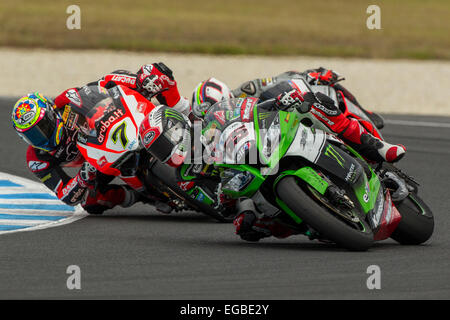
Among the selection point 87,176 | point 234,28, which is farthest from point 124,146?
point 234,28

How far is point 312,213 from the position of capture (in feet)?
22.7

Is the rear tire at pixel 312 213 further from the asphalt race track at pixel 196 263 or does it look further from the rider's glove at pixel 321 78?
the rider's glove at pixel 321 78

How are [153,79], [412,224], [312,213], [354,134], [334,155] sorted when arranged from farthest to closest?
[153,79] < [354,134] < [412,224] < [334,155] < [312,213]

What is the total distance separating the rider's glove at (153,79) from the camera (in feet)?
32.0

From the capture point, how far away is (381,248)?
7695 millimetres

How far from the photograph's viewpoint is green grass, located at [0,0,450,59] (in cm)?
2664

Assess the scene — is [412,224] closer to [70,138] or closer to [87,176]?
[87,176]

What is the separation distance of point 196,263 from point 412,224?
1.67 metres

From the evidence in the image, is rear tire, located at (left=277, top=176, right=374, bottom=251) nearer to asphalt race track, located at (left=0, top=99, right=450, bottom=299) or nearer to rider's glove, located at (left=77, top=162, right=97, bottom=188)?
asphalt race track, located at (left=0, top=99, right=450, bottom=299)

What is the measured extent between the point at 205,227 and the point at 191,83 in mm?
12281

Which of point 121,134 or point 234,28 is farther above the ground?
point 121,134

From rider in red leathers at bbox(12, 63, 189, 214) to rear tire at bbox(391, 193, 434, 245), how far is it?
260cm
